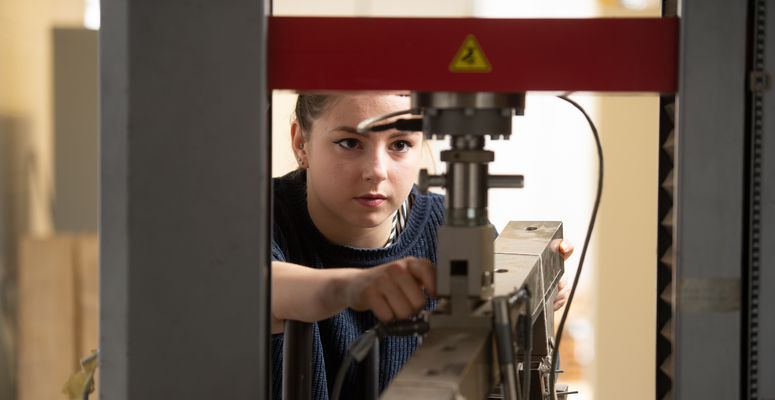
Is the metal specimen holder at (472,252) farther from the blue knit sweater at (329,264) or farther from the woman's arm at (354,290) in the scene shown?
the blue knit sweater at (329,264)

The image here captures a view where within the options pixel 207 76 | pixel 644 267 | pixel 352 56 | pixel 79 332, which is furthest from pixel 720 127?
pixel 644 267

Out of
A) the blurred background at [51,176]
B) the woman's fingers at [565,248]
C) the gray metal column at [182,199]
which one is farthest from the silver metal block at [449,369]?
the blurred background at [51,176]

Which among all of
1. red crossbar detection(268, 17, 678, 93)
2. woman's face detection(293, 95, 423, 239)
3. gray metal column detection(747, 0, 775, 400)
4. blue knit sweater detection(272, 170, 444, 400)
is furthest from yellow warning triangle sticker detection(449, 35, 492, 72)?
blue knit sweater detection(272, 170, 444, 400)

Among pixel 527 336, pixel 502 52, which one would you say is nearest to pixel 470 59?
pixel 502 52

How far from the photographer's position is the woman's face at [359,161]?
1.32m

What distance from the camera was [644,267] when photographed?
357cm

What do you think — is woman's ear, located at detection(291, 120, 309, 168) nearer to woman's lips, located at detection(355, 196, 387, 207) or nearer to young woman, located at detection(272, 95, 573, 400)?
young woman, located at detection(272, 95, 573, 400)

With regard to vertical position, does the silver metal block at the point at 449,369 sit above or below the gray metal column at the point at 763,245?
below

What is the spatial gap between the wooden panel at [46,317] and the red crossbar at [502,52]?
8.48 ft

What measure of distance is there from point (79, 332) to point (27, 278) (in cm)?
32

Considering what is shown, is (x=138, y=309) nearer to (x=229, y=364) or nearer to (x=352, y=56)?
(x=229, y=364)

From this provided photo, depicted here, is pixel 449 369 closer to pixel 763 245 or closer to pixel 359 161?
pixel 763 245

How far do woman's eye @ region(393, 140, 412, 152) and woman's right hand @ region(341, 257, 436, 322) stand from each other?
0.66m

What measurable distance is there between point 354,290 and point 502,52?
344 mm
